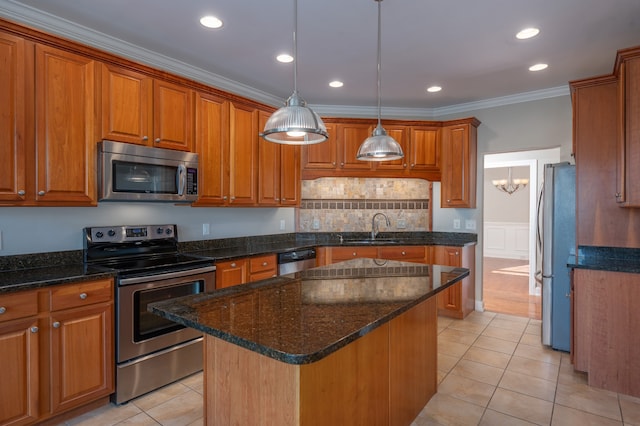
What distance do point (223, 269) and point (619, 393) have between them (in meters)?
3.11

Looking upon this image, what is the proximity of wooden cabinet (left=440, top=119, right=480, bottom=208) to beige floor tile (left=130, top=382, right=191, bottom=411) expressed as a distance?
3.54 metres

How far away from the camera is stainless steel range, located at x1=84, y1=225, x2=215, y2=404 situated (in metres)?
2.47

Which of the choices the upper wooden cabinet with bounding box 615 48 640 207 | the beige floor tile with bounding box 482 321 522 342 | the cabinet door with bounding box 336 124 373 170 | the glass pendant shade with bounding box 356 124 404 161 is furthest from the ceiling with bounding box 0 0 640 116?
the beige floor tile with bounding box 482 321 522 342

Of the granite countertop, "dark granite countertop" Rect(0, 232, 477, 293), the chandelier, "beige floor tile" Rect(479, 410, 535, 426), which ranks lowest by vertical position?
"beige floor tile" Rect(479, 410, 535, 426)

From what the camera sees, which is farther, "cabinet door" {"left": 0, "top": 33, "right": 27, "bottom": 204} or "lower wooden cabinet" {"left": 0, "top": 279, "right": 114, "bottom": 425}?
"cabinet door" {"left": 0, "top": 33, "right": 27, "bottom": 204}

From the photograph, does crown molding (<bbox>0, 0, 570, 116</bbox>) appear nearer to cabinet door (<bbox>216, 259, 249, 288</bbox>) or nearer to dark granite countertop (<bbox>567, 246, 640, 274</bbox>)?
cabinet door (<bbox>216, 259, 249, 288</bbox>)

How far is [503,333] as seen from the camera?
12.6 ft

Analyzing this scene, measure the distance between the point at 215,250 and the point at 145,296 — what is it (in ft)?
3.81

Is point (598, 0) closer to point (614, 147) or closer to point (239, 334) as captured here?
point (614, 147)

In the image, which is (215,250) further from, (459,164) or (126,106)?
(459,164)

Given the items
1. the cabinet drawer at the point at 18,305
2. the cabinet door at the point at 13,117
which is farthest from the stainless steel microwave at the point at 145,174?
the cabinet drawer at the point at 18,305

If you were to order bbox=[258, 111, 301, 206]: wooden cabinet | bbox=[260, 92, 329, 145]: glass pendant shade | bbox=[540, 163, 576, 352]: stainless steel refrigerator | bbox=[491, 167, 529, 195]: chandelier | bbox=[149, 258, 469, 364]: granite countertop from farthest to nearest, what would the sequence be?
bbox=[491, 167, 529, 195]: chandelier → bbox=[258, 111, 301, 206]: wooden cabinet → bbox=[540, 163, 576, 352]: stainless steel refrigerator → bbox=[260, 92, 329, 145]: glass pendant shade → bbox=[149, 258, 469, 364]: granite countertop

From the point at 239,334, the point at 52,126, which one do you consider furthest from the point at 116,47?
the point at 239,334

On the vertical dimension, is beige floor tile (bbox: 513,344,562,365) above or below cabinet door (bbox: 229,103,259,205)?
below
